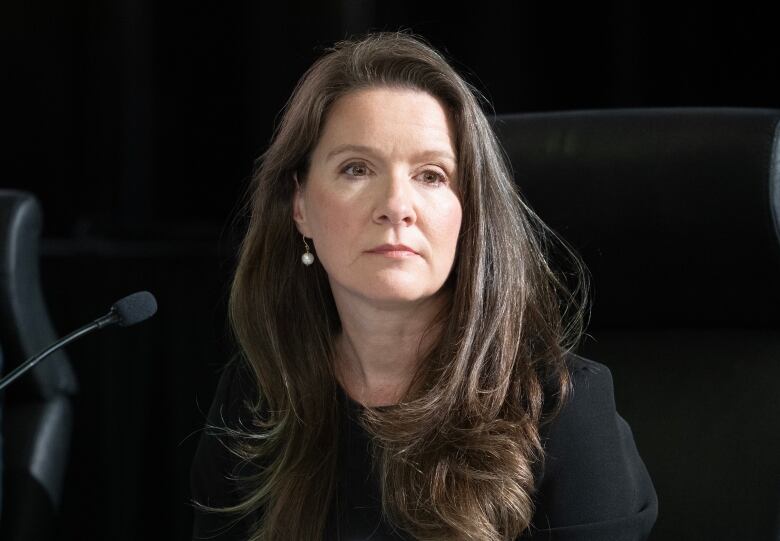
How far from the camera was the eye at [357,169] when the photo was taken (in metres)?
1.21

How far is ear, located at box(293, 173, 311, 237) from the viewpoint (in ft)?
4.28

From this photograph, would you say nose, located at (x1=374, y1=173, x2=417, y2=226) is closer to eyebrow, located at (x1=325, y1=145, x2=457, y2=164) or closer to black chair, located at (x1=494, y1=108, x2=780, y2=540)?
eyebrow, located at (x1=325, y1=145, x2=457, y2=164)

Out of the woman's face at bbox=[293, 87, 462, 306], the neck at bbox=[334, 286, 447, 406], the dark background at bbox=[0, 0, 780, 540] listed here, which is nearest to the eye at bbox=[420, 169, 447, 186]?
the woman's face at bbox=[293, 87, 462, 306]

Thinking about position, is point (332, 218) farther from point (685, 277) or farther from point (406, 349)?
point (685, 277)

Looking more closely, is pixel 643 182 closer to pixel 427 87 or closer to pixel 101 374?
pixel 427 87

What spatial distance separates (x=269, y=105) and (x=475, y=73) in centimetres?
50

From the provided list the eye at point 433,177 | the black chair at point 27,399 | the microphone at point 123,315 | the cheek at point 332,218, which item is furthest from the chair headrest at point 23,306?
the eye at point 433,177

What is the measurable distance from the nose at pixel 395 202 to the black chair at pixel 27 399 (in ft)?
2.44

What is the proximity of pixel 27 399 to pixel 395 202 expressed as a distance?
2.69 ft

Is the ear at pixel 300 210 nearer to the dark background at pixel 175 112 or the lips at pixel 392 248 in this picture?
the lips at pixel 392 248

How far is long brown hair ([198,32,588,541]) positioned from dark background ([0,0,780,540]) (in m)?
0.79

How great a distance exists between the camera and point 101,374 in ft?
7.16

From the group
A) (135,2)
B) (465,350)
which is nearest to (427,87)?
(465,350)

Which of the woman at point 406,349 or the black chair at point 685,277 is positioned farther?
the black chair at point 685,277
